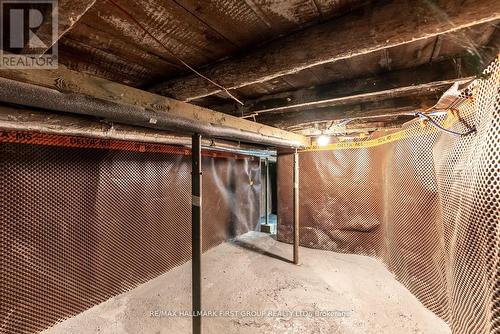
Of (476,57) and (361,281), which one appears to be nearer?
(476,57)

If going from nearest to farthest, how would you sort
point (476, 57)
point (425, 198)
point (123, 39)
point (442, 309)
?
point (123, 39)
point (476, 57)
point (442, 309)
point (425, 198)

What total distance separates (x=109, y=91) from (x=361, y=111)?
1.94 m

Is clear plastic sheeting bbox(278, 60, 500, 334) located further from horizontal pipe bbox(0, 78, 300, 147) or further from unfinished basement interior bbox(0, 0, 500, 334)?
horizontal pipe bbox(0, 78, 300, 147)

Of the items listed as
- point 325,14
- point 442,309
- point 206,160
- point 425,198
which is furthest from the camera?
point 206,160

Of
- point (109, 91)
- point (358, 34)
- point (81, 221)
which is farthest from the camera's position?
point (81, 221)

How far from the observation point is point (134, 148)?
9.11ft

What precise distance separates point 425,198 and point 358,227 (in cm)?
159

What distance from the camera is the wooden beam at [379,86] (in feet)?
4.27

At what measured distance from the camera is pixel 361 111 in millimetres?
2049

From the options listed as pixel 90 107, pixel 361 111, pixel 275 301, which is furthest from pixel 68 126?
pixel 275 301

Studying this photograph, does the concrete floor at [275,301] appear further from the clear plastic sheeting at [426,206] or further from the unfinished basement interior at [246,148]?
the clear plastic sheeting at [426,206]

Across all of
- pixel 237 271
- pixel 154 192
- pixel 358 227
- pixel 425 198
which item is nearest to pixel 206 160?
pixel 154 192

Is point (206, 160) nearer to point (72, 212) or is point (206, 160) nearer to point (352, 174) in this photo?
point (72, 212)

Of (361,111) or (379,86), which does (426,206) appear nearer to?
(361,111)
